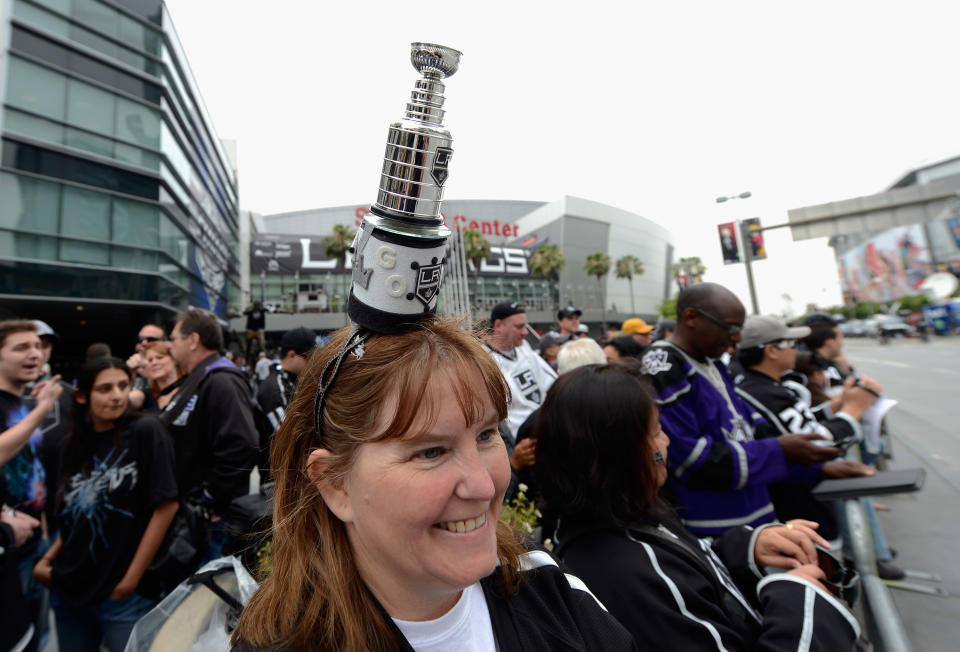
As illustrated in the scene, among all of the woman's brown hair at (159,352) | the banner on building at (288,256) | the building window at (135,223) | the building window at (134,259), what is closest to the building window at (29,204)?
the building window at (135,223)

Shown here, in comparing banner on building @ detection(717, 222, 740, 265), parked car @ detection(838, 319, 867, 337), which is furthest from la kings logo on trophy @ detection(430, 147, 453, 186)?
parked car @ detection(838, 319, 867, 337)

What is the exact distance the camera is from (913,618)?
3504 millimetres

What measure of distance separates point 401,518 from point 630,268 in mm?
70044

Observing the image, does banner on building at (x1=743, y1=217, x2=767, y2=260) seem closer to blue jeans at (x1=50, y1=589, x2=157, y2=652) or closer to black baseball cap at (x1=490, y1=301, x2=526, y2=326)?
black baseball cap at (x1=490, y1=301, x2=526, y2=326)

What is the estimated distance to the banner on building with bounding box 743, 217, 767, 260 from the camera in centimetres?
1390

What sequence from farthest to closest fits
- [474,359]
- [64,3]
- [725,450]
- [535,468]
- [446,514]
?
[64,3] < [725,450] < [535,468] < [474,359] < [446,514]

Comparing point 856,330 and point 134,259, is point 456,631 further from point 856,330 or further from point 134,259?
point 856,330

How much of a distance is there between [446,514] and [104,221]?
21.4 metres

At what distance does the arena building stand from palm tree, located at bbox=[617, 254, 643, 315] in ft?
4.91

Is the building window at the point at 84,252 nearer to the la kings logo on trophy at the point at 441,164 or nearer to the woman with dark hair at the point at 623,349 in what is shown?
the woman with dark hair at the point at 623,349

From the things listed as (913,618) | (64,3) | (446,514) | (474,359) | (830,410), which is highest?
(64,3)

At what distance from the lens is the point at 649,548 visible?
63.5 inches

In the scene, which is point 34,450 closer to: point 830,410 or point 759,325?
point 759,325

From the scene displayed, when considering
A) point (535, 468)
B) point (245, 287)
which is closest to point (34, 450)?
point (535, 468)
